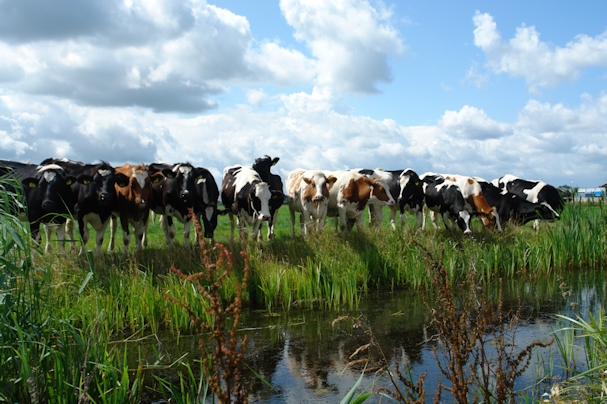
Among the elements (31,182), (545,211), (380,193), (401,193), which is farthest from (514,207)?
(31,182)

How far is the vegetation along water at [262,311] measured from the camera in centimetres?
354

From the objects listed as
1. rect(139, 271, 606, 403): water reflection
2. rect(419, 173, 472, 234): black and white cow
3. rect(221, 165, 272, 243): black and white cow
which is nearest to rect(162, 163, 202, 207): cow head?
rect(221, 165, 272, 243): black and white cow

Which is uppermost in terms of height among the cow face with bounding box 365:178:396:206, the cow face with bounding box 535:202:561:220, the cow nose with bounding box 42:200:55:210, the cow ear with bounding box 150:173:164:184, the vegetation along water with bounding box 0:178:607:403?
the cow ear with bounding box 150:173:164:184

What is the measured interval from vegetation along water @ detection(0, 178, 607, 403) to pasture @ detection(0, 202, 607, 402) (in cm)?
3

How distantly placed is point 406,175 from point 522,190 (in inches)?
215

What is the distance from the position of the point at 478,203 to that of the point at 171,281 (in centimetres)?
1119

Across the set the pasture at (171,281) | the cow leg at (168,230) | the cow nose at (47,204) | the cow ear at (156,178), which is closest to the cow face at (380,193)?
the pasture at (171,281)

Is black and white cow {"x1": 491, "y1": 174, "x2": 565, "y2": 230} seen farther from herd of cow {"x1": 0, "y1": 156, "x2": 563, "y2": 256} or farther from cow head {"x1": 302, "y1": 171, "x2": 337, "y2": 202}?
cow head {"x1": 302, "y1": 171, "x2": 337, "y2": 202}

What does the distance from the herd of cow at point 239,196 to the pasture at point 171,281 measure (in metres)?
1.11

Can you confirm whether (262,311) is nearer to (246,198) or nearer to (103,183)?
(103,183)

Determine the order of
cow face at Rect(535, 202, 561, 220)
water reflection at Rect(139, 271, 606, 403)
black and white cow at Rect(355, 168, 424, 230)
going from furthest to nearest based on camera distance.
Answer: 1. cow face at Rect(535, 202, 561, 220)
2. black and white cow at Rect(355, 168, 424, 230)
3. water reflection at Rect(139, 271, 606, 403)

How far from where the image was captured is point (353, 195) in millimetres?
15070

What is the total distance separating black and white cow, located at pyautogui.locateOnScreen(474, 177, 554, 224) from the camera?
57.6 ft

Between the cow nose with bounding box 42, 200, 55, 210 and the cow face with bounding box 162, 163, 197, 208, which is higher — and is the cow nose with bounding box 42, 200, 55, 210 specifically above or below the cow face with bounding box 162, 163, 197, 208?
below
